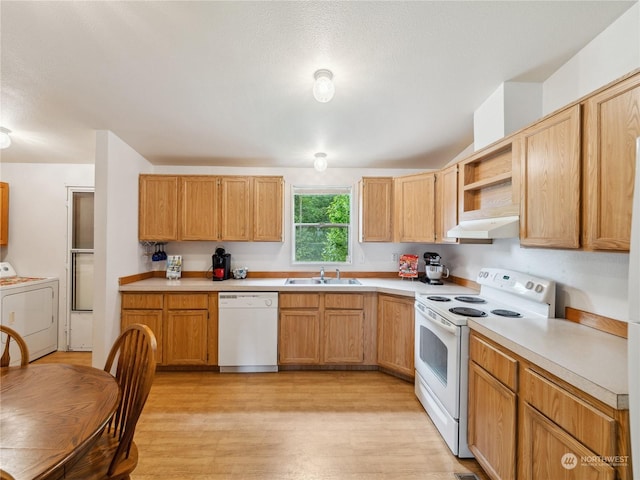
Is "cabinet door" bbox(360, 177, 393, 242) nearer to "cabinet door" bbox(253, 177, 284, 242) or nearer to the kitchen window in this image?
the kitchen window

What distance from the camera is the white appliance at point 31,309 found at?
9.66 feet

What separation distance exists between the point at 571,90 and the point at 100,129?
12.6 feet

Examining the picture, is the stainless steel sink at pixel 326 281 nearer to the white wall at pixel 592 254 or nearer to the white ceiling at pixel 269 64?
the white ceiling at pixel 269 64

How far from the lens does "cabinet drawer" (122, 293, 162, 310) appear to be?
2834 millimetres

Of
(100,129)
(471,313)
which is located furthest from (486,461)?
(100,129)

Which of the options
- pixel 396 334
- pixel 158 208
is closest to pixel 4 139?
pixel 158 208

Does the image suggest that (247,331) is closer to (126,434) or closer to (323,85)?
(126,434)

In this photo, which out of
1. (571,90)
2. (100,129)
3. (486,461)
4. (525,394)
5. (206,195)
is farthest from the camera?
(206,195)

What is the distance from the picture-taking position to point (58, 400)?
3.59 feet

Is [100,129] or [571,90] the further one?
[100,129]

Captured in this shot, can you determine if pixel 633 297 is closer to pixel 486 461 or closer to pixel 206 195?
pixel 486 461

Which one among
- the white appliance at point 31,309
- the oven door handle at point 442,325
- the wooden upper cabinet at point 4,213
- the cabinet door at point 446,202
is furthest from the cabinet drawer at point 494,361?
the wooden upper cabinet at point 4,213

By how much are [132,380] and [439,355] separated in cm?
201

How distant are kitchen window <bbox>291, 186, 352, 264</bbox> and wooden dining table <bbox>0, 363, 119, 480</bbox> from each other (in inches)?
100
